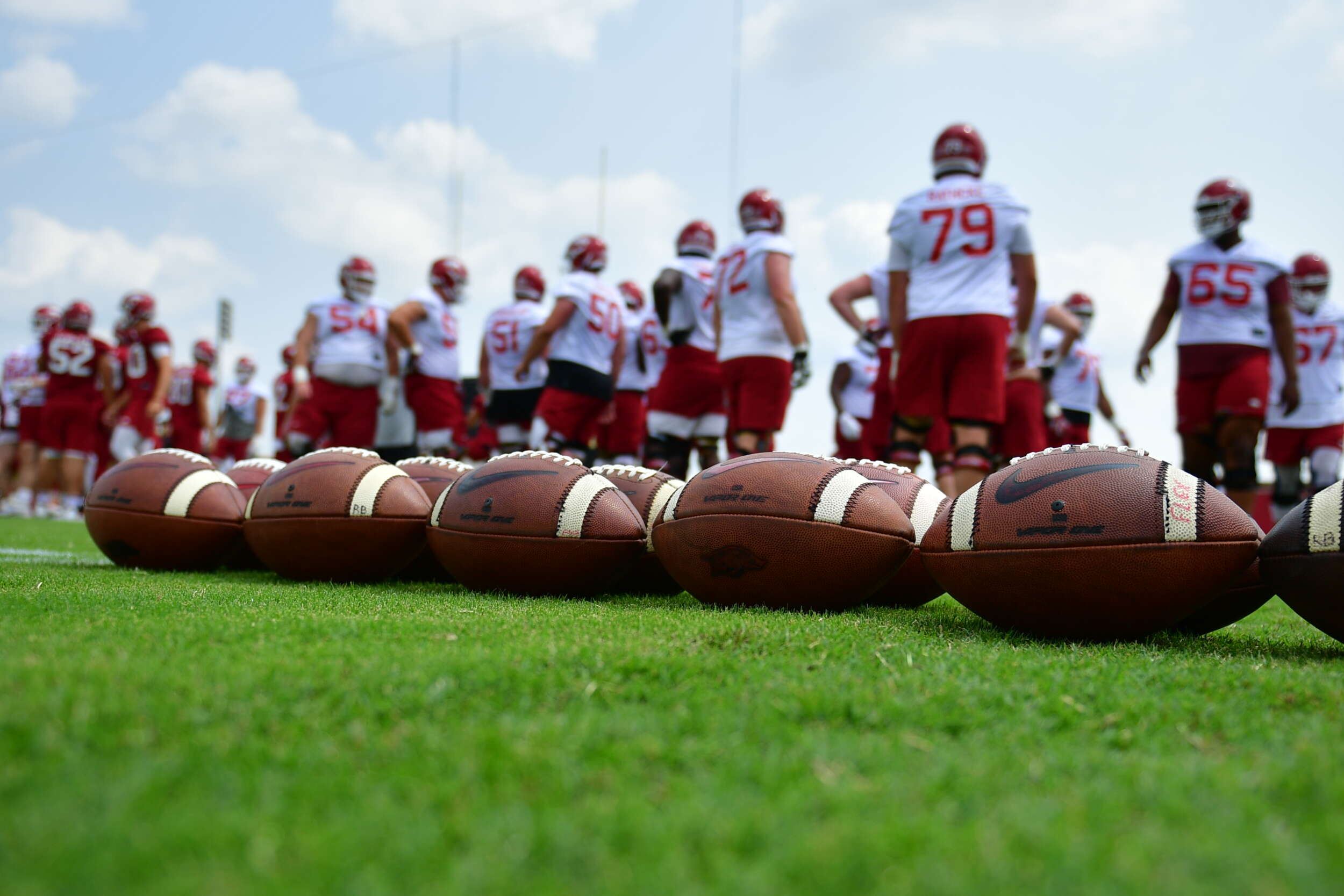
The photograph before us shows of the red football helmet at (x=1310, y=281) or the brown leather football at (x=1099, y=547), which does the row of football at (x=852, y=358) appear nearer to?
the red football helmet at (x=1310, y=281)

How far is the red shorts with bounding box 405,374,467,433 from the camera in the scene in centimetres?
840

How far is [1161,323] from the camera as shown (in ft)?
21.0

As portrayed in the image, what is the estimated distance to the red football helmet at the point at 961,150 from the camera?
504 cm

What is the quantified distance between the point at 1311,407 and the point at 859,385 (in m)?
3.85

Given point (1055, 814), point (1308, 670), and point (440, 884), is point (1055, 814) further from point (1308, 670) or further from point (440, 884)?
point (1308, 670)

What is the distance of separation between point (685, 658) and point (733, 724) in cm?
46

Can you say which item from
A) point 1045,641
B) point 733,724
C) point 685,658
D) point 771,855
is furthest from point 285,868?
point 1045,641

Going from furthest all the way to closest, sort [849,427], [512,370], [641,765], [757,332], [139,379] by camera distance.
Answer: [139,379] < [849,427] < [512,370] < [757,332] < [641,765]

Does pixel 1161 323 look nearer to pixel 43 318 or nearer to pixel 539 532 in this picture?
pixel 539 532

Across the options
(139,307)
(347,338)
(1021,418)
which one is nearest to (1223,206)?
(1021,418)

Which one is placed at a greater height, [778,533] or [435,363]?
[435,363]

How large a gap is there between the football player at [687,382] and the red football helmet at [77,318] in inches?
254

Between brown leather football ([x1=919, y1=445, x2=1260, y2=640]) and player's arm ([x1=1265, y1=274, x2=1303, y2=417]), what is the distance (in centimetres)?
414

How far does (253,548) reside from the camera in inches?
149
